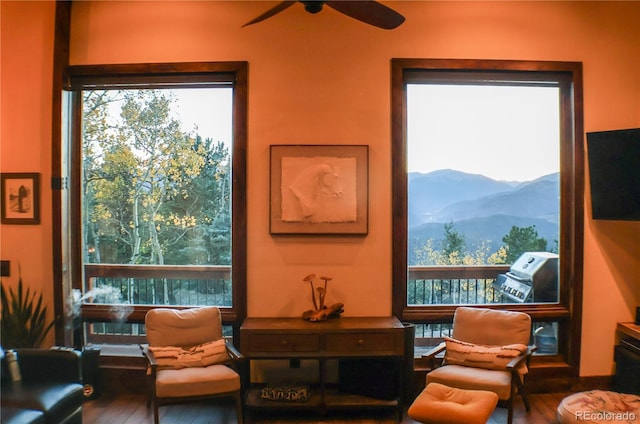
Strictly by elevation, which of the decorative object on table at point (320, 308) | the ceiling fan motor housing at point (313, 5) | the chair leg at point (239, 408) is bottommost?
the chair leg at point (239, 408)

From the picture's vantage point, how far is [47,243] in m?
3.68

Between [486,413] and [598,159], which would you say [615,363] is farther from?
[486,413]

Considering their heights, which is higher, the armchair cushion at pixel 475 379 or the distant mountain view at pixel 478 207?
the distant mountain view at pixel 478 207

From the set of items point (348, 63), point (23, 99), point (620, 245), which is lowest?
point (620, 245)

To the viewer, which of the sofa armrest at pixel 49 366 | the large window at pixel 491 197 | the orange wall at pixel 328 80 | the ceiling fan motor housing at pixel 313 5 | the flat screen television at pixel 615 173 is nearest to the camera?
the ceiling fan motor housing at pixel 313 5

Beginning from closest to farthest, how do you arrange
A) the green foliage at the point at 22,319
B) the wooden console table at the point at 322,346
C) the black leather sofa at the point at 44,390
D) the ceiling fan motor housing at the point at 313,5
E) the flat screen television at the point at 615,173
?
the ceiling fan motor housing at the point at 313,5 → the black leather sofa at the point at 44,390 → the wooden console table at the point at 322,346 → the flat screen television at the point at 615,173 → the green foliage at the point at 22,319

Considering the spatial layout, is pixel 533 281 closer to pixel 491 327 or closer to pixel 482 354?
pixel 491 327

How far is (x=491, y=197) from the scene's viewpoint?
3.79m

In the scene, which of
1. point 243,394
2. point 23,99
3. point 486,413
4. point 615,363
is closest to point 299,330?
point 243,394

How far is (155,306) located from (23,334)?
1.05 metres

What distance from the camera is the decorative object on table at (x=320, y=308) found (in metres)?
3.34

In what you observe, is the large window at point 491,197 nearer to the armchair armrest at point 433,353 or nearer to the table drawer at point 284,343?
the armchair armrest at point 433,353

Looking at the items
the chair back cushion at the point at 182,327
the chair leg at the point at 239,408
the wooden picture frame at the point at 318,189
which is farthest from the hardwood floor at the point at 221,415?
the wooden picture frame at the point at 318,189

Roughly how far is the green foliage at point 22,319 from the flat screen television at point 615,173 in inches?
188
